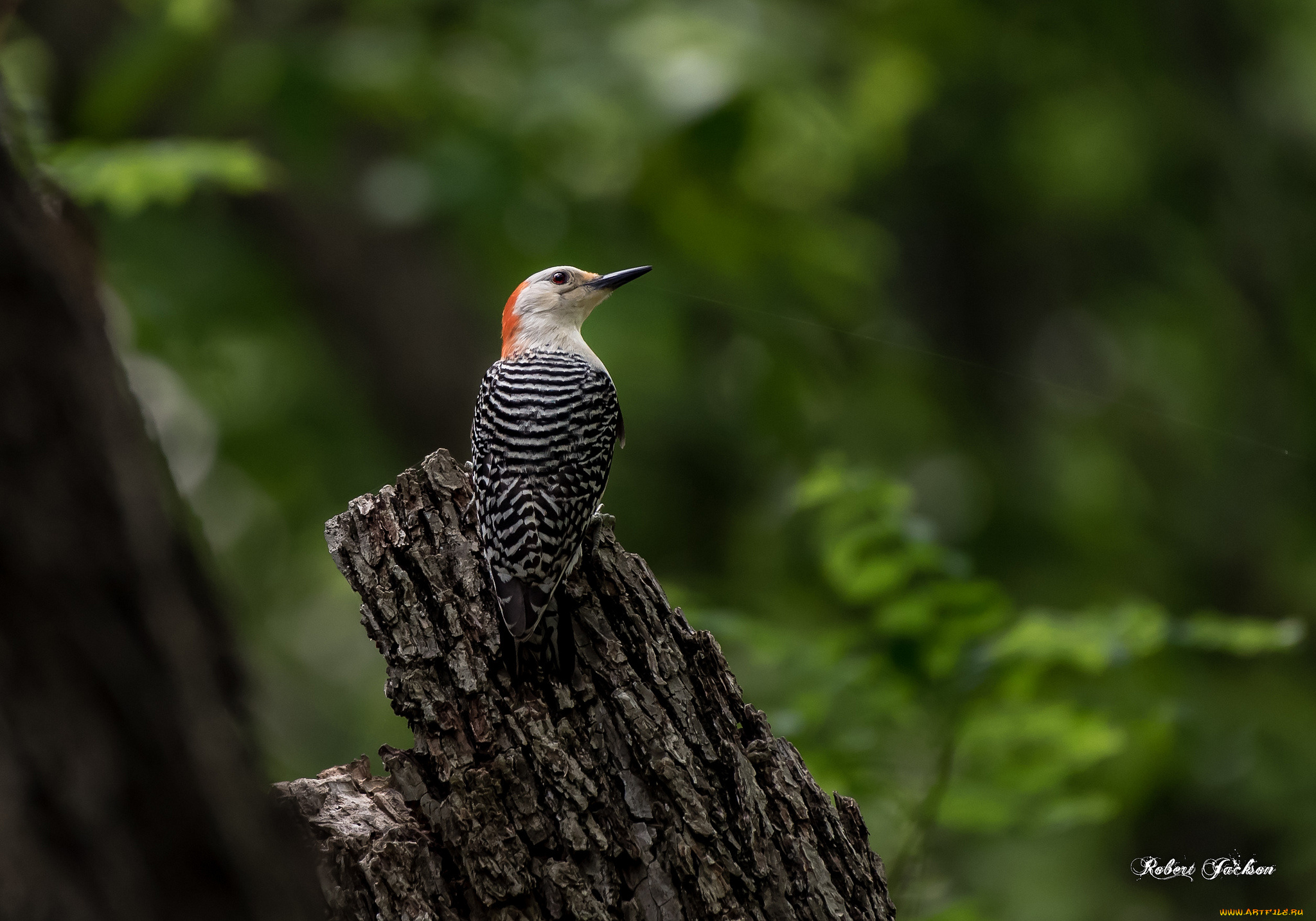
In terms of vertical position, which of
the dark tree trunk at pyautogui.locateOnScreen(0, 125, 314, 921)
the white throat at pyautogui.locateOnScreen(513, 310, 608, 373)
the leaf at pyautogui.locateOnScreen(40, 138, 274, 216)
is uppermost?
the leaf at pyautogui.locateOnScreen(40, 138, 274, 216)

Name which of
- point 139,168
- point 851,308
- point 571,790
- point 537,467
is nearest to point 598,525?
point 537,467

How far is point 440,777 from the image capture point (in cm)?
281

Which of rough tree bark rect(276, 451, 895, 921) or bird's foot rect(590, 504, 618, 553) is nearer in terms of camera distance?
rough tree bark rect(276, 451, 895, 921)

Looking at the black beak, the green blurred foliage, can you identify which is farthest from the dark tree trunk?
the black beak

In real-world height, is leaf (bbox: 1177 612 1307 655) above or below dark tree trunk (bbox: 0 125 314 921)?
above

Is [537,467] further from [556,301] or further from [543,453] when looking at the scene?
[556,301]

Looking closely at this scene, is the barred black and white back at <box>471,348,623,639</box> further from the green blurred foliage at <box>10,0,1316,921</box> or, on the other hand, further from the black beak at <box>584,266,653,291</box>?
the green blurred foliage at <box>10,0,1316,921</box>

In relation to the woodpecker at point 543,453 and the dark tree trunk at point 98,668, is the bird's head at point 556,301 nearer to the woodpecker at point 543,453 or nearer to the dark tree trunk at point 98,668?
the woodpecker at point 543,453

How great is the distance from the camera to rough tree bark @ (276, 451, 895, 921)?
8.66 feet

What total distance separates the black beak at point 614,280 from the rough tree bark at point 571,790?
235 centimetres

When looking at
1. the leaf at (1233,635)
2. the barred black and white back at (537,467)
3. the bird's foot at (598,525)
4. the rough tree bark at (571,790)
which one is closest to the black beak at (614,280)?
the barred black and white back at (537,467)

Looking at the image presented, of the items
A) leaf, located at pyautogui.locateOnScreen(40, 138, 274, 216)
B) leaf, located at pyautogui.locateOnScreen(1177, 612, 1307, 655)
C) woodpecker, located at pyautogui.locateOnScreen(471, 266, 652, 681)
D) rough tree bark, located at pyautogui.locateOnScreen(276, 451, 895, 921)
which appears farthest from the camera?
Result: leaf, located at pyautogui.locateOnScreen(40, 138, 274, 216)

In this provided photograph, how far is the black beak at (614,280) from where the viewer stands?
516 centimetres

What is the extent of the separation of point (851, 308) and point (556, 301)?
272 cm
